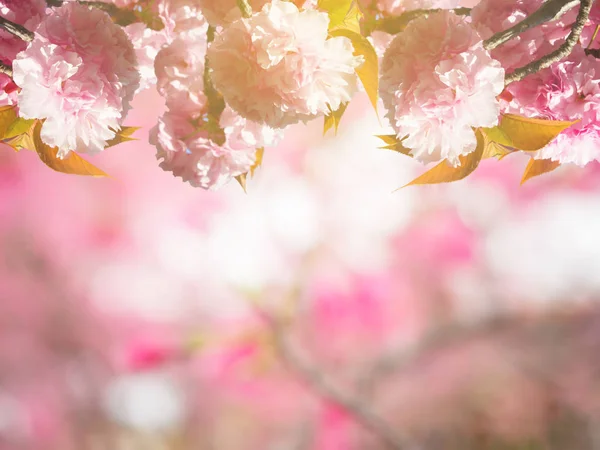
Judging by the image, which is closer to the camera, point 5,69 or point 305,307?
point 5,69

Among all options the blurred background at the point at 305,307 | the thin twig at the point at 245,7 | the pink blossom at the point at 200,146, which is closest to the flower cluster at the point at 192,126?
the pink blossom at the point at 200,146

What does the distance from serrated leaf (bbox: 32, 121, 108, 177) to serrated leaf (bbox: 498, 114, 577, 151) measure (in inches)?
16.9

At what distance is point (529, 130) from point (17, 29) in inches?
19.6

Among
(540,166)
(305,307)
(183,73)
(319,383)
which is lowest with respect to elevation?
(319,383)

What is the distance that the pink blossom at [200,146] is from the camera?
581 mm

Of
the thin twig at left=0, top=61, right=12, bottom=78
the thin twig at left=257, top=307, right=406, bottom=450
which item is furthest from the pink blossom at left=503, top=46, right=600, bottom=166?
the thin twig at left=257, top=307, right=406, bottom=450

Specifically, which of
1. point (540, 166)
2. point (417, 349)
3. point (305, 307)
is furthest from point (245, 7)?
point (417, 349)

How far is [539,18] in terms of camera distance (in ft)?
1.61

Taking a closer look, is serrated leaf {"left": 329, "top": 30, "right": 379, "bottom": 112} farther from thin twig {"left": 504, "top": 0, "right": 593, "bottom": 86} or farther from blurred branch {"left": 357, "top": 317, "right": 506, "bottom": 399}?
blurred branch {"left": 357, "top": 317, "right": 506, "bottom": 399}

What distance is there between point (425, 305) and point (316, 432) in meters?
0.43

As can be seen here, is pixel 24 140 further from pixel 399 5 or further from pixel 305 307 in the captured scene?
pixel 305 307

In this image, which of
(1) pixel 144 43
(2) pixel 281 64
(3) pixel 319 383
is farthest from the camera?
(3) pixel 319 383

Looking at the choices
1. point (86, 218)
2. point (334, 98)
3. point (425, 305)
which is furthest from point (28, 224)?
point (334, 98)

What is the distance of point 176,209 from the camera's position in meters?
1.41
